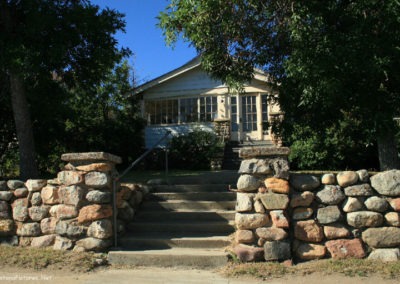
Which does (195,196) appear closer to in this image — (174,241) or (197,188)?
(197,188)

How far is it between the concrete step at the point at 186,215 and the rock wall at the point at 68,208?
16.0 inches

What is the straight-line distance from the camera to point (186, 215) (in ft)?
22.1

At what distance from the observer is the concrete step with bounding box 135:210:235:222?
658cm

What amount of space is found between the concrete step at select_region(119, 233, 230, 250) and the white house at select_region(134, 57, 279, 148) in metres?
10.2

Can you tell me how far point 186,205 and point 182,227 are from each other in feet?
2.17

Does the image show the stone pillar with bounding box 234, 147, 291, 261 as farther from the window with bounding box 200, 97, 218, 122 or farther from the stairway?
the window with bounding box 200, 97, 218, 122

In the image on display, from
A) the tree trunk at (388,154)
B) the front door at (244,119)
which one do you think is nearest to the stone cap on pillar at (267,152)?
the tree trunk at (388,154)

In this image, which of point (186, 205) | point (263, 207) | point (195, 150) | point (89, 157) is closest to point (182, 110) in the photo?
point (195, 150)

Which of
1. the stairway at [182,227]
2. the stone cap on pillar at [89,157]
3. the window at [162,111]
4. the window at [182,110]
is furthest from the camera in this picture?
the window at [162,111]

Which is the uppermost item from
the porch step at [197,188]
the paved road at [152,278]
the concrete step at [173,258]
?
the porch step at [197,188]

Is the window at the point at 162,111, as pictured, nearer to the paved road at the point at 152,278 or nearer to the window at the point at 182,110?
the window at the point at 182,110

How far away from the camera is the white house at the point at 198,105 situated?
1642 cm

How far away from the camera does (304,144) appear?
1280cm

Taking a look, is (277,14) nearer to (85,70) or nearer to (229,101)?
(85,70)
